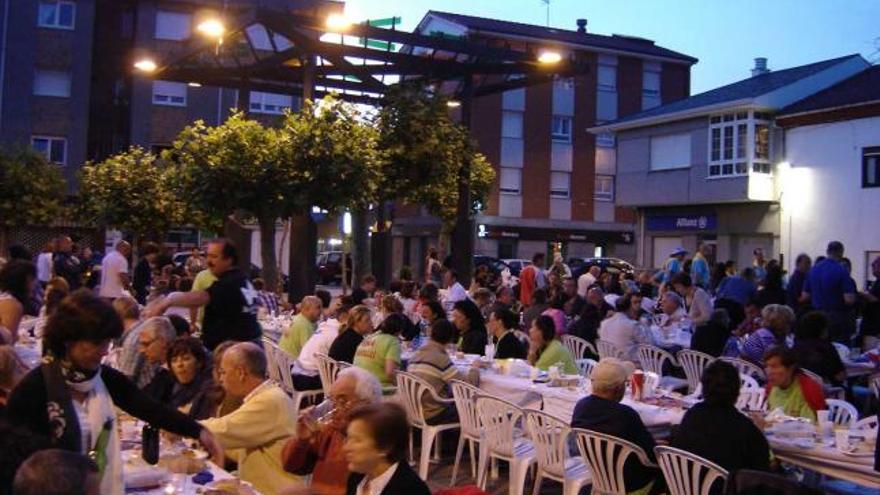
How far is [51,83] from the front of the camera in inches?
1486

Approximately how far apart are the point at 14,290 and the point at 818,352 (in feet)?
22.5

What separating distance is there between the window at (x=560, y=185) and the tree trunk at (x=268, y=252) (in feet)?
Answer: 94.6

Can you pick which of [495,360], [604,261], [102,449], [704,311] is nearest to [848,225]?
[604,261]

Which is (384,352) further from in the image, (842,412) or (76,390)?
(76,390)

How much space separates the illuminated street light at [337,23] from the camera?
15664 mm

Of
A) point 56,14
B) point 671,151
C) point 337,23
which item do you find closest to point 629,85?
point 671,151

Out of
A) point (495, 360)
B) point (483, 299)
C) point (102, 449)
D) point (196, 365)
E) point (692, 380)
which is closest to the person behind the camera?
point (102, 449)

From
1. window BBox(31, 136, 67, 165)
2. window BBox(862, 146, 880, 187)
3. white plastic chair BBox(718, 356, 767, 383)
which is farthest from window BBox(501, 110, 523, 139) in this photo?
white plastic chair BBox(718, 356, 767, 383)

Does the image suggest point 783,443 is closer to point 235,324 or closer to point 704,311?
point 235,324

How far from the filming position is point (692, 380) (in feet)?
35.8

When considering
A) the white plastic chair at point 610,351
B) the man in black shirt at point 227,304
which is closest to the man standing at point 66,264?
the white plastic chair at point 610,351

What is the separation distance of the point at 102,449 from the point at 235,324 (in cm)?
351

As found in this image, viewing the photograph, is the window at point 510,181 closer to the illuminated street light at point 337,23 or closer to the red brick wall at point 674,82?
the red brick wall at point 674,82

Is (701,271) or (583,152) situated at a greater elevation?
(583,152)
